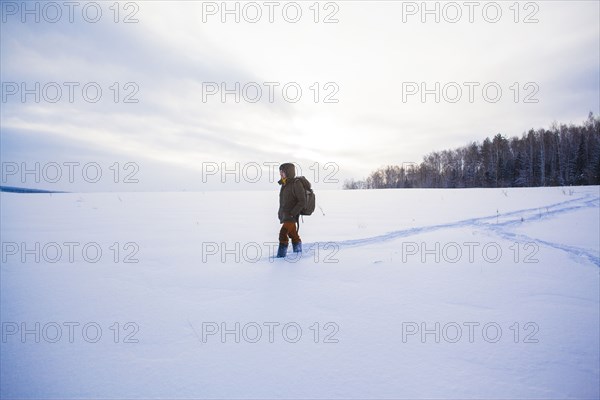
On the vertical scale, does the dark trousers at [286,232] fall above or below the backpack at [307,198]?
below

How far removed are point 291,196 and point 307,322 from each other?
280 cm

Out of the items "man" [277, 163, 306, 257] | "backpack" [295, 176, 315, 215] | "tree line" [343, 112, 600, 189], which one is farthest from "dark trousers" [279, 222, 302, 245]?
"tree line" [343, 112, 600, 189]

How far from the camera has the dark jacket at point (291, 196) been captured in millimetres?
4930

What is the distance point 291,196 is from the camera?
505 cm

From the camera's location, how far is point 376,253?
15.7 ft

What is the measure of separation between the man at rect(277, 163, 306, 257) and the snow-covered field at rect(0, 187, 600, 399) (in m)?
0.37

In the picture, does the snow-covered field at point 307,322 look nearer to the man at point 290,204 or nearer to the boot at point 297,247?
the boot at point 297,247

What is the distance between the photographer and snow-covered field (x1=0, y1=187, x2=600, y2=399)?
Answer: 1774 mm

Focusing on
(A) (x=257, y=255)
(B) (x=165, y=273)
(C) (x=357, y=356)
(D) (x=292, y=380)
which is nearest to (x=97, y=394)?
(D) (x=292, y=380)

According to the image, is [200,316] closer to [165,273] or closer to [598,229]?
[165,273]

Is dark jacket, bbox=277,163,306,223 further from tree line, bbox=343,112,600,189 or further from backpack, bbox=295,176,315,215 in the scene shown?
tree line, bbox=343,112,600,189

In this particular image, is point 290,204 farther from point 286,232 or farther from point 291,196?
point 286,232

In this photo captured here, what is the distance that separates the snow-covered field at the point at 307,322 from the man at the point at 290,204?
1.21 ft

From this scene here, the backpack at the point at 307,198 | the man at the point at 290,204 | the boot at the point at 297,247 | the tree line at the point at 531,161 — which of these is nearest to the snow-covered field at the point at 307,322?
the boot at the point at 297,247
